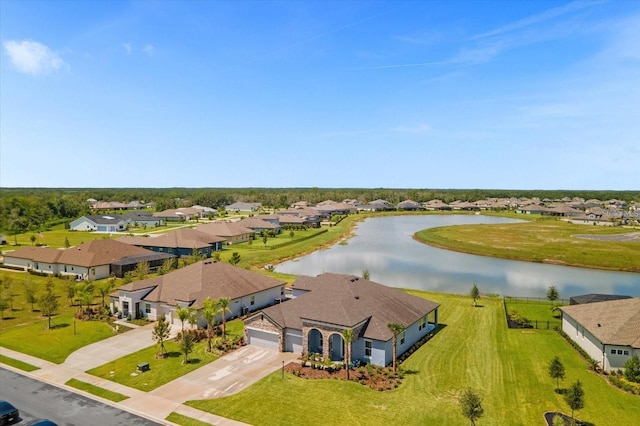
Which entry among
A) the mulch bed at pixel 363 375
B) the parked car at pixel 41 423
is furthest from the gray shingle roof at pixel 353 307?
the parked car at pixel 41 423

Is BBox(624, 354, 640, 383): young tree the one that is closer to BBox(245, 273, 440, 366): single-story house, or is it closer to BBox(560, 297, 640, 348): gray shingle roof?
BBox(560, 297, 640, 348): gray shingle roof

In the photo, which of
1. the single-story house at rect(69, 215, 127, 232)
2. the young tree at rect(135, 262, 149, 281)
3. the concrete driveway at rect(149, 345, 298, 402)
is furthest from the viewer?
the single-story house at rect(69, 215, 127, 232)

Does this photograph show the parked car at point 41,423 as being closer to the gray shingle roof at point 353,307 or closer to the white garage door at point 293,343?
the gray shingle roof at point 353,307

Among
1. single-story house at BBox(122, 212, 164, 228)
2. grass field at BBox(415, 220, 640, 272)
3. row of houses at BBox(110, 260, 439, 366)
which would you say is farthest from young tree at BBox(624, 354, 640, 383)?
single-story house at BBox(122, 212, 164, 228)

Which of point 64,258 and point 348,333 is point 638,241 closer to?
point 348,333

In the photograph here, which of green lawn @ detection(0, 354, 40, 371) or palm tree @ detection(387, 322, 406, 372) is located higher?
palm tree @ detection(387, 322, 406, 372)
